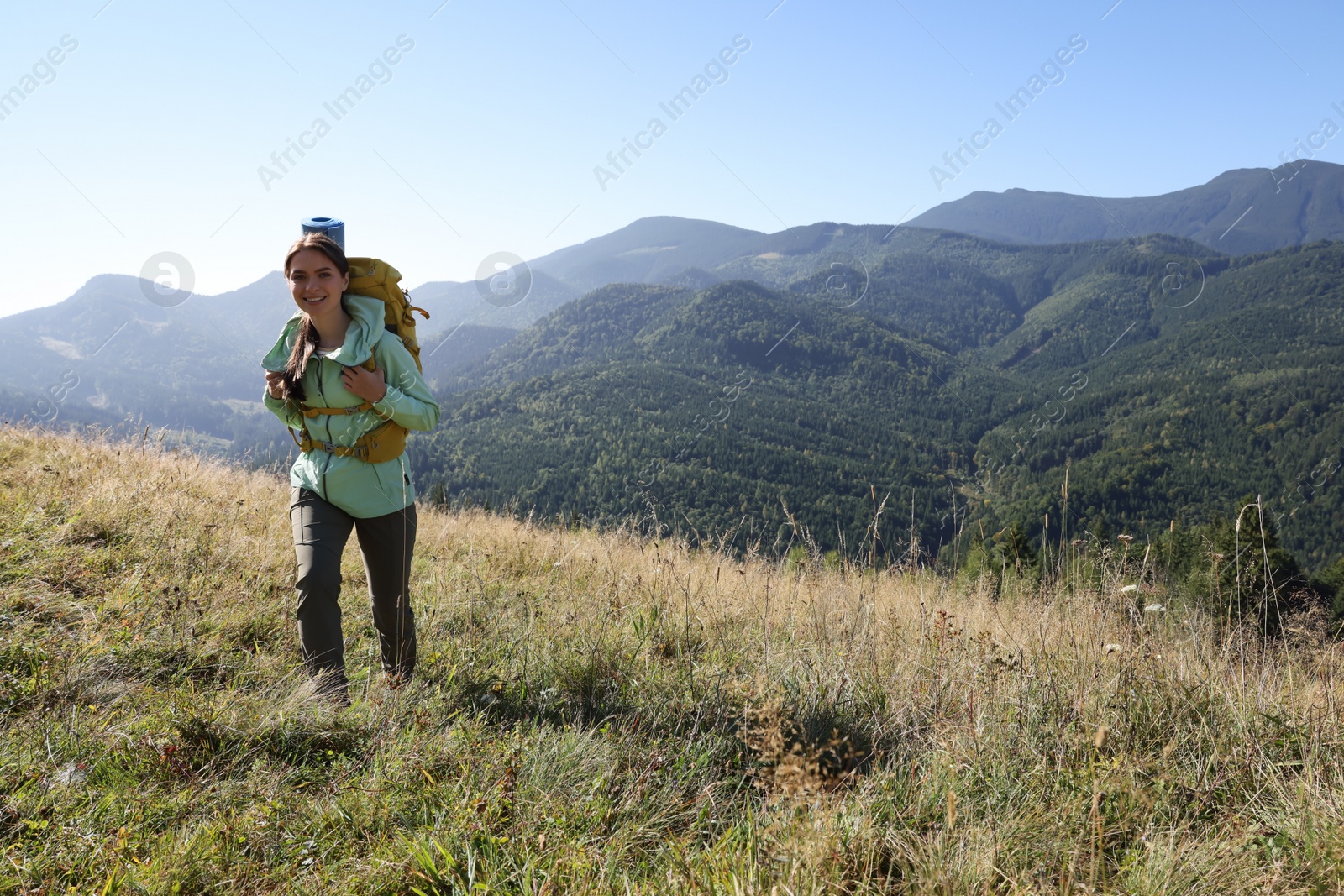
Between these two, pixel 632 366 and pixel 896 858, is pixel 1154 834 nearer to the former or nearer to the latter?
pixel 896 858

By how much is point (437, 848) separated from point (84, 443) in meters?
7.62

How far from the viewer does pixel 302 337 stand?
2719 mm

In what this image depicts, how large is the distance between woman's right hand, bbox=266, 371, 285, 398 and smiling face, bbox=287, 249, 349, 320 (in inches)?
11.6

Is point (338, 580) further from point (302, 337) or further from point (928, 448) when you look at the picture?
point (928, 448)

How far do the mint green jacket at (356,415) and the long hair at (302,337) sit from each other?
0.14 feet

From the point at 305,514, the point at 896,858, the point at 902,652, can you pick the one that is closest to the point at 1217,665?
the point at 902,652

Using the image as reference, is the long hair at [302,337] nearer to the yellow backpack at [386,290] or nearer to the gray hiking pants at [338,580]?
the yellow backpack at [386,290]

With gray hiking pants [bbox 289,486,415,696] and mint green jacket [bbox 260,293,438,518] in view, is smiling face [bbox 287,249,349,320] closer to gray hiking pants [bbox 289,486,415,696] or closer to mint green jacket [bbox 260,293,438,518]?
mint green jacket [bbox 260,293,438,518]

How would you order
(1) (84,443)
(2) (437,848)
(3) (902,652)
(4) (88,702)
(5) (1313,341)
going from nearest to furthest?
(2) (437,848)
(4) (88,702)
(3) (902,652)
(1) (84,443)
(5) (1313,341)

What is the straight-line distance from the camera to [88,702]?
2.30 meters

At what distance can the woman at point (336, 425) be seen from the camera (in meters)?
2.60

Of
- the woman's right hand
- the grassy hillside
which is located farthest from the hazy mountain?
the woman's right hand

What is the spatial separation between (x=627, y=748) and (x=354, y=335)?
6.39ft

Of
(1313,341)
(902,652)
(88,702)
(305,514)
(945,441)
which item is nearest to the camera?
(88,702)
